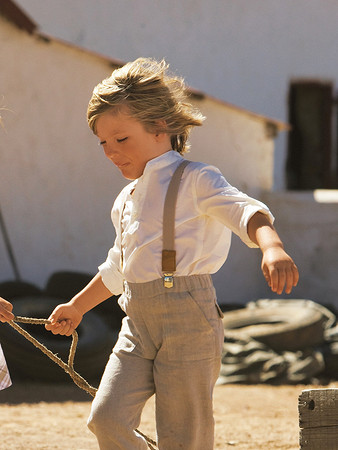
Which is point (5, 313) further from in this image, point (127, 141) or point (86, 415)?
point (86, 415)

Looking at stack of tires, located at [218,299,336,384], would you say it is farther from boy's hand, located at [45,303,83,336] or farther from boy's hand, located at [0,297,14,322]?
boy's hand, located at [0,297,14,322]

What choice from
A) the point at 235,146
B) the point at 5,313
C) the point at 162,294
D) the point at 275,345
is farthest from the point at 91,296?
the point at 235,146

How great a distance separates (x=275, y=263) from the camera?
87.9 inches

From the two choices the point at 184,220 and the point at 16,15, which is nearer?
the point at 184,220

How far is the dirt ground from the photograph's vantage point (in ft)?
14.5

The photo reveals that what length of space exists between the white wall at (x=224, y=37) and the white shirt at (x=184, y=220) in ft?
26.5

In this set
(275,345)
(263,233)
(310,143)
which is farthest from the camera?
(310,143)

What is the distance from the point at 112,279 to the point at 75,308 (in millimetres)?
190

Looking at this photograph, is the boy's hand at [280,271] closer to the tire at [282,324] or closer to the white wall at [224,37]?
the tire at [282,324]

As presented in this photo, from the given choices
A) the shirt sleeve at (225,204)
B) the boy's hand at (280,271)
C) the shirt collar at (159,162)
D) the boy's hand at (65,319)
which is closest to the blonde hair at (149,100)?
the shirt collar at (159,162)

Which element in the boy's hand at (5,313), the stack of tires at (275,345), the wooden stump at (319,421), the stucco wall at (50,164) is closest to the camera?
the wooden stump at (319,421)

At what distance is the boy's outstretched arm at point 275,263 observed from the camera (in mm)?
2217

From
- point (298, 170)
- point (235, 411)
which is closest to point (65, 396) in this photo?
point (235, 411)

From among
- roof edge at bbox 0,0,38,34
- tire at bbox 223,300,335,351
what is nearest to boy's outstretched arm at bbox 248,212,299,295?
tire at bbox 223,300,335,351
